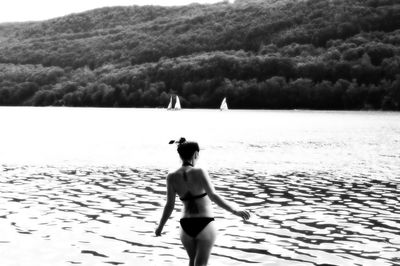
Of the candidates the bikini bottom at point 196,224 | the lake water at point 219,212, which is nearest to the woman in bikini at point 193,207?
the bikini bottom at point 196,224

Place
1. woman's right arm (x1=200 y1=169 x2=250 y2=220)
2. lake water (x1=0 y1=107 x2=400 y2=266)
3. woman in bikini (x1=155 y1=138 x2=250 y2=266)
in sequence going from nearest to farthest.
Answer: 1. woman's right arm (x1=200 y1=169 x2=250 y2=220)
2. woman in bikini (x1=155 y1=138 x2=250 y2=266)
3. lake water (x1=0 y1=107 x2=400 y2=266)

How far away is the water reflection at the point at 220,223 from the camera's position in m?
19.0

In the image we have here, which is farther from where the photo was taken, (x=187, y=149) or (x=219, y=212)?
(x=219, y=212)

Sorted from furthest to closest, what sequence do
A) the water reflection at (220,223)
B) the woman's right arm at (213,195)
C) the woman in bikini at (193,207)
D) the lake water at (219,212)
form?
the lake water at (219,212)
the water reflection at (220,223)
the woman in bikini at (193,207)
the woman's right arm at (213,195)

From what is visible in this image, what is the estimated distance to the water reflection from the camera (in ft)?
62.2

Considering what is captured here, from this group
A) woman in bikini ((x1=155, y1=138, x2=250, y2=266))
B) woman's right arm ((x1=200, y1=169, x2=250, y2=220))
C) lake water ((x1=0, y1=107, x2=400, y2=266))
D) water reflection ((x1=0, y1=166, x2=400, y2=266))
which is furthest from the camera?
lake water ((x1=0, y1=107, x2=400, y2=266))

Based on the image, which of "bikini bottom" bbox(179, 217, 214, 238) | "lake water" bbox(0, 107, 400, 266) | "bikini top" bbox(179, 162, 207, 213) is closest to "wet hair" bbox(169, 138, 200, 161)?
"bikini top" bbox(179, 162, 207, 213)

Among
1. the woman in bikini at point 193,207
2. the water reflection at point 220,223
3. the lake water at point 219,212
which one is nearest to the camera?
the woman in bikini at point 193,207

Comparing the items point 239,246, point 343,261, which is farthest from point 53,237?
point 343,261

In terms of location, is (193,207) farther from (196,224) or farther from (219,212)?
(219,212)

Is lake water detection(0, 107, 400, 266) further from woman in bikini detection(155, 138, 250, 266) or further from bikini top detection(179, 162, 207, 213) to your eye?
bikini top detection(179, 162, 207, 213)

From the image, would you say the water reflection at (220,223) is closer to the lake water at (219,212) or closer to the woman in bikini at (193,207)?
the lake water at (219,212)

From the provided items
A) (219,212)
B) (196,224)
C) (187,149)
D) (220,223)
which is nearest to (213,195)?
(196,224)

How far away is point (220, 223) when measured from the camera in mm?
23953
